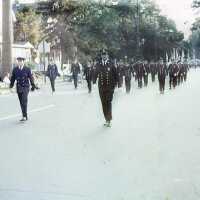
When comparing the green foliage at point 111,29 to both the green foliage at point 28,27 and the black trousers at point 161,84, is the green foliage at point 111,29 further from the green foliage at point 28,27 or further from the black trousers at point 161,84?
the black trousers at point 161,84

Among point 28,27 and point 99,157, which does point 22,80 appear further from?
point 28,27

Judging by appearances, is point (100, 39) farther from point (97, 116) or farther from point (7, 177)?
point (7, 177)

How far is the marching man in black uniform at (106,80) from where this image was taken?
15.5 metres

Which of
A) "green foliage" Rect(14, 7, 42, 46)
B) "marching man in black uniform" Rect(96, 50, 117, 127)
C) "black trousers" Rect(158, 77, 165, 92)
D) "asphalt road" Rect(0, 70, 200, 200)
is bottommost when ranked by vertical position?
"asphalt road" Rect(0, 70, 200, 200)

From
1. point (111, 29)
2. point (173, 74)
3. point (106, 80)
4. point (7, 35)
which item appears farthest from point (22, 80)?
point (111, 29)

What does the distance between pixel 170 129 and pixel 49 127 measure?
9.31ft

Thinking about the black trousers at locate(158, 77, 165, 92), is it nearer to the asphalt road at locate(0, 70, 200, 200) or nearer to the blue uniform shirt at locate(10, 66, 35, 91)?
the asphalt road at locate(0, 70, 200, 200)

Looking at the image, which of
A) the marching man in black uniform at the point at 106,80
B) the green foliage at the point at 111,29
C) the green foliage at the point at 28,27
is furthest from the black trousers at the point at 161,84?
the green foliage at the point at 111,29

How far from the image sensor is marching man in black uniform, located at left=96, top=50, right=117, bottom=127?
15453mm

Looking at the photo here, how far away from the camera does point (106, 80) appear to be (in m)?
15.8

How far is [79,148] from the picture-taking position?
444 inches

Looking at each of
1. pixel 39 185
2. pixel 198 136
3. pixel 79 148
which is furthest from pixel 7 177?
pixel 198 136

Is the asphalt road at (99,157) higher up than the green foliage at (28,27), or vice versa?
the green foliage at (28,27)

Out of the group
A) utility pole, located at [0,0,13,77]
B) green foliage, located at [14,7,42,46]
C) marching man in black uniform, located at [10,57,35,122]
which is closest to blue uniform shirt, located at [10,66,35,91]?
marching man in black uniform, located at [10,57,35,122]
